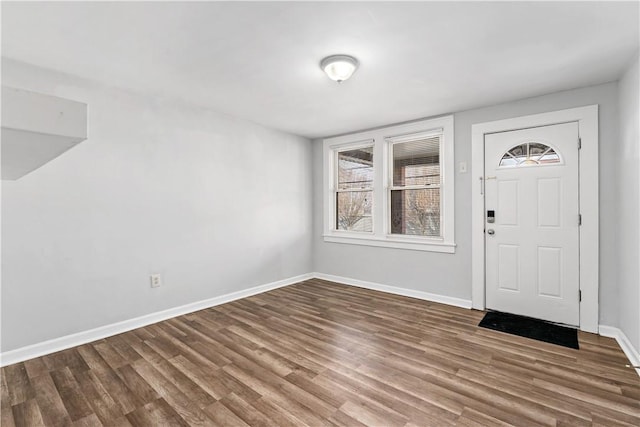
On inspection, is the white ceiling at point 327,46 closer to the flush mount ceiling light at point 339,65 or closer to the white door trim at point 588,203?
the flush mount ceiling light at point 339,65

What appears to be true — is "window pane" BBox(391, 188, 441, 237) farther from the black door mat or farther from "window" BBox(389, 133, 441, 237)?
the black door mat

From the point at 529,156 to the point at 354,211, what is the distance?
240cm

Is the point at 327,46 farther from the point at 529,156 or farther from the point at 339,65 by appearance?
the point at 529,156

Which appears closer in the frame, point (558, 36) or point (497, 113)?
point (558, 36)

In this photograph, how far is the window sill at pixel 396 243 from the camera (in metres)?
3.91

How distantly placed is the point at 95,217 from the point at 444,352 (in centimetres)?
332

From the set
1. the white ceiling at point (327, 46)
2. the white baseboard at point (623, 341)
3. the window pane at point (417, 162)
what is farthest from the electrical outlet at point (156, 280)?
the white baseboard at point (623, 341)

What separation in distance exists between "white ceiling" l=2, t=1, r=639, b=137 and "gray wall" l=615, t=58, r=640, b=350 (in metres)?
0.27

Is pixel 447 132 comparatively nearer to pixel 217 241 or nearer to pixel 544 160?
pixel 544 160

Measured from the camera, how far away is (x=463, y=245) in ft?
12.4

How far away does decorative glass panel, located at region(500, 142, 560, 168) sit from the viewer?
3234 millimetres

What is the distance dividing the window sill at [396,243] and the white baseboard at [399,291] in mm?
561

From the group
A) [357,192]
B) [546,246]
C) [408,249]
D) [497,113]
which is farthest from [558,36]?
[357,192]

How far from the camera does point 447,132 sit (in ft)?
12.7
